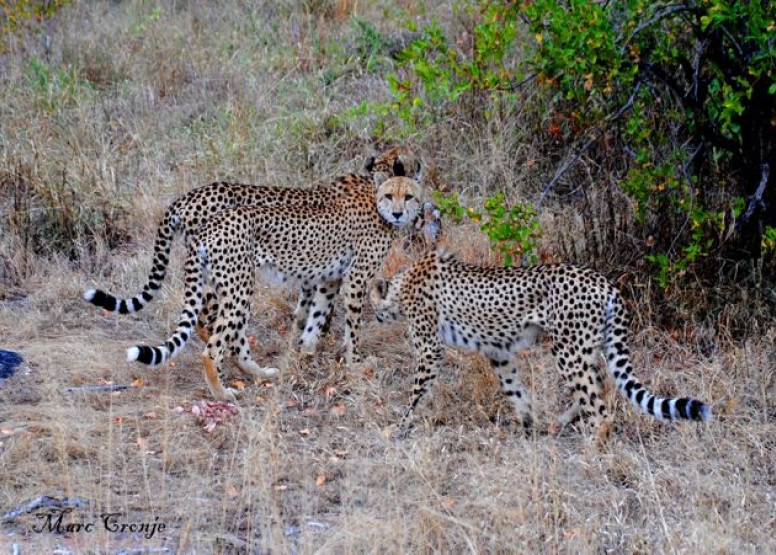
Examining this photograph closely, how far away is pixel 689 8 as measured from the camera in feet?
19.4

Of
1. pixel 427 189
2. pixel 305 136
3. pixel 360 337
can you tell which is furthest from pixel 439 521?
pixel 305 136

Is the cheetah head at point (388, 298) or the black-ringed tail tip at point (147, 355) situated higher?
the cheetah head at point (388, 298)

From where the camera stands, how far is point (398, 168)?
7047 millimetres

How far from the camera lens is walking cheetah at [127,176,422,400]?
6227 mm

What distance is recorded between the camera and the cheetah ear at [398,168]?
23.1 feet

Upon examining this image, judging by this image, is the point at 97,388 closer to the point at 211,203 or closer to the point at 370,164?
the point at 211,203

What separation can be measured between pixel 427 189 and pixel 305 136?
43.9 inches

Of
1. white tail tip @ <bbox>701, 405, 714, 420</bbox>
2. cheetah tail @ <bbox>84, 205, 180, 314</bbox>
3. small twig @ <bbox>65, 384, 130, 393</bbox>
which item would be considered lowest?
small twig @ <bbox>65, 384, 130, 393</bbox>

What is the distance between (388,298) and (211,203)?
42.2 inches

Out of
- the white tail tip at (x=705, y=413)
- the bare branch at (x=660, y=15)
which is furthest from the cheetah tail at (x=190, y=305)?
the white tail tip at (x=705, y=413)

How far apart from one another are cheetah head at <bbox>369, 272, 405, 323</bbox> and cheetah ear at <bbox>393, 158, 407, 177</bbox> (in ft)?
3.36

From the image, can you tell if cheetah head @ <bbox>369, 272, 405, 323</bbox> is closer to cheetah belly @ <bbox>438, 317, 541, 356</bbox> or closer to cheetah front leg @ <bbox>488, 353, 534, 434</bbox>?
cheetah belly @ <bbox>438, 317, 541, 356</bbox>

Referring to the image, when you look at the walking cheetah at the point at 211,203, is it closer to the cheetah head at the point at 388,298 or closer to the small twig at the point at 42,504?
the cheetah head at the point at 388,298

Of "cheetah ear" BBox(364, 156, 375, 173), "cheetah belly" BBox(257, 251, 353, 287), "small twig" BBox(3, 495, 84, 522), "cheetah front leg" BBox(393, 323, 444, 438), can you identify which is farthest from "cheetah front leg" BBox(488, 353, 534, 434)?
"small twig" BBox(3, 495, 84, 522)
